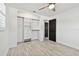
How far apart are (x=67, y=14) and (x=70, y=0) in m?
1.53

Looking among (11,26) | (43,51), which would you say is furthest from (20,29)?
(43,51)

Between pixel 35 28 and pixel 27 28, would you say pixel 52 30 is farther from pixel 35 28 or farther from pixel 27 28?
pixel 27 28

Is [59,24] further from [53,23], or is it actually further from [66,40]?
[66,40]

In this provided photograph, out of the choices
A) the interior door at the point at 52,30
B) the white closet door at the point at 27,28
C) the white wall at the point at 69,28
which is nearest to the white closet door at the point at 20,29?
the white closet door at the point at 27,28

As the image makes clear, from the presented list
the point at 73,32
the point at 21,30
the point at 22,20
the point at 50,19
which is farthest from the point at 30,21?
the point at 73,32

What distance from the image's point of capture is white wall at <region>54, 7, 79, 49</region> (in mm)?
3646

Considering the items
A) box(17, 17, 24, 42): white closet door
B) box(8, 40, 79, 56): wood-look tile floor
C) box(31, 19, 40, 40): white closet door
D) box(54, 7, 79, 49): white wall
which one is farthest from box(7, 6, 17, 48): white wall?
box(54, 7, 79, 49): white wall

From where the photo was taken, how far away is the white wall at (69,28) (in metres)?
3.65

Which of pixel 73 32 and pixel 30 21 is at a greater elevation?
pixel 30 21

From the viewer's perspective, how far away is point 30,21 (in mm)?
5703

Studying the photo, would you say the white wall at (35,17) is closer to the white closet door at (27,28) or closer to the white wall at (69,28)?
the white closet door at (27,28)

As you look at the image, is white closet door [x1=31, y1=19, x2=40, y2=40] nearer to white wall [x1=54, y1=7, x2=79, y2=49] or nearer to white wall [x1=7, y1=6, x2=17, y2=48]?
white wall [x1=54, y1=7, x2=79, y2=49]

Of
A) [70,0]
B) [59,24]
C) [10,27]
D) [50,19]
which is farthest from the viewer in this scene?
[50,19]

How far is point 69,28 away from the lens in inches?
161
